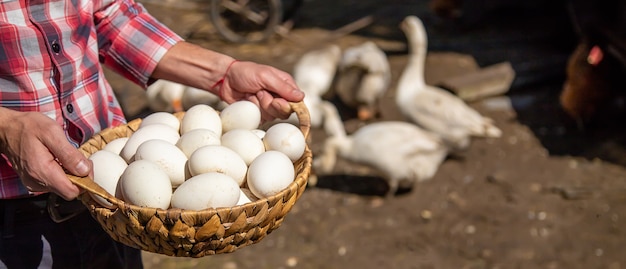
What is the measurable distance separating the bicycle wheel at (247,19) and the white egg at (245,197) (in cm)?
498

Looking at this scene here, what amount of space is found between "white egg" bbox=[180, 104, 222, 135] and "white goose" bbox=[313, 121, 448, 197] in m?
2.36

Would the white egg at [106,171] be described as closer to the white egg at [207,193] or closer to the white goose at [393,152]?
the white egg at [207,193]

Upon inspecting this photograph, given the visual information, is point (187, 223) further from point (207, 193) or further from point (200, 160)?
point (200, 160)

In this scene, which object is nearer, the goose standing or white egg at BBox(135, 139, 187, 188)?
white egg at BBox(135, 139, 187, 188)

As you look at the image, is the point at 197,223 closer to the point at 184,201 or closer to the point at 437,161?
the point at 184,201

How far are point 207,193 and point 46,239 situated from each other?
44 centimetres

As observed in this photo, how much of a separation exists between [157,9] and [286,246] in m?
4.70

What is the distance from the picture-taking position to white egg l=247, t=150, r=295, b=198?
147 centimetres

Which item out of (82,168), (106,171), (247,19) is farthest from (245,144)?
(247,19)

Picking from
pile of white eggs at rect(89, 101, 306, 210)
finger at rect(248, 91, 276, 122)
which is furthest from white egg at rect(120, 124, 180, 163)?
finger at rect(248, 91, 276, 122)

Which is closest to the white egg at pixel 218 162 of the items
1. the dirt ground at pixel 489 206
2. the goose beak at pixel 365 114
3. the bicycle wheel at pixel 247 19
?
the dirt ground at pixel 489 206

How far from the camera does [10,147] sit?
131 centimetres

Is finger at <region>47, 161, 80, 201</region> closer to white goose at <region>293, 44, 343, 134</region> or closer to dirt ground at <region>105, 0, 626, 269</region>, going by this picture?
dirt ground at <region>105, 0, 626, 269</region>

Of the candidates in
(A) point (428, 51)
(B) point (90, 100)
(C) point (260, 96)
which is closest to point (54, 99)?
(B) point (90, 100)
